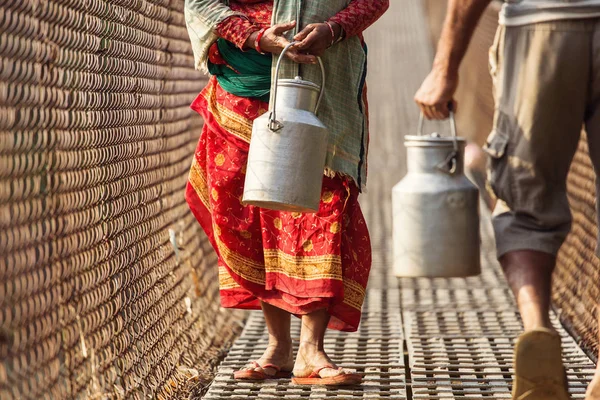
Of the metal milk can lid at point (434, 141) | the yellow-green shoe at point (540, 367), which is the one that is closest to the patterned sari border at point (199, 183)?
the metal milk can lid at point (434, 141)

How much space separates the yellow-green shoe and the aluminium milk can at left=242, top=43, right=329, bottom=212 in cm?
92

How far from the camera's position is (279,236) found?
12.6 ft

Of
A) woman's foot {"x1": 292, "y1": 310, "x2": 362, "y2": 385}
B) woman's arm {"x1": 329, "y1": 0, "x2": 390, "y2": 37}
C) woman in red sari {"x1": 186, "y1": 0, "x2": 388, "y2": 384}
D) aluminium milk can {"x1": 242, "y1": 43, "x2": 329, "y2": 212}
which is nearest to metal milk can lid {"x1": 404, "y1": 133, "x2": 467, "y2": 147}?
aluminium milk can {"x1": 242, "y1": 43, "x2": 329, "y2": 212}

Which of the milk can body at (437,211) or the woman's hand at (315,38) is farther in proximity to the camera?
the woman's hand at (315,38)

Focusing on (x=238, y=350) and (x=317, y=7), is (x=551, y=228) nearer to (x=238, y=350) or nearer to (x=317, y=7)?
(x=317, y=7)

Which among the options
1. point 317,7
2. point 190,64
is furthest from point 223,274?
point 190,64

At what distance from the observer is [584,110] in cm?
297

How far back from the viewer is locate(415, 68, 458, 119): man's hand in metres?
3.18

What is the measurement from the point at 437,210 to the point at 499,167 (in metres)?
0.44

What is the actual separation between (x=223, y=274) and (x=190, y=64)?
2145mm

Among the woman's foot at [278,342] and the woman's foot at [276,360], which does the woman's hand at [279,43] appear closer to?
the woman's foot at [278,342]

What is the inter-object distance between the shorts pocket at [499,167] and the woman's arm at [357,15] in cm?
81

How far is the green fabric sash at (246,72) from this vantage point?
373 centimetres

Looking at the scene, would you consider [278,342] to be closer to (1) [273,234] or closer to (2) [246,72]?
(1) [273,234]
